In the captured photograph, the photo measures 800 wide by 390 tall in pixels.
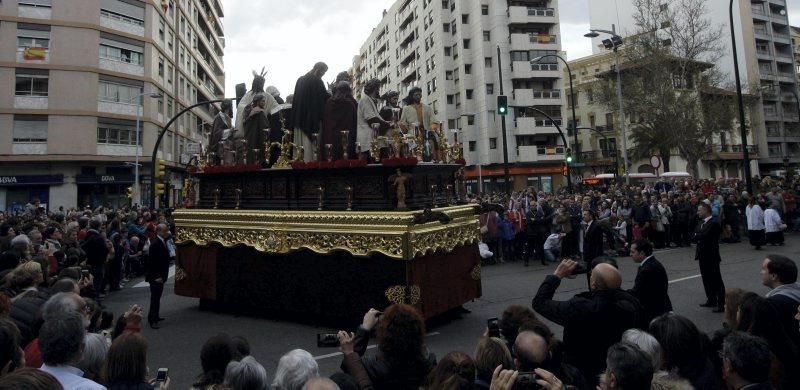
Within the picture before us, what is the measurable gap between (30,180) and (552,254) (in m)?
32.7

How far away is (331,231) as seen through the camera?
754 centimetres

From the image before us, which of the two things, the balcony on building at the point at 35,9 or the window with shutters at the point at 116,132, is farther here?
the window with shutters at the point at 116,132

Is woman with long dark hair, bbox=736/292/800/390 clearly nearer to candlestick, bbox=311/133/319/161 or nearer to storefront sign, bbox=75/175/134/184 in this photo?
candlestick, bbox=311/133/319/161

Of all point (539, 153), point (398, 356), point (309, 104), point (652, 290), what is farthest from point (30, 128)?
point (539, 153)

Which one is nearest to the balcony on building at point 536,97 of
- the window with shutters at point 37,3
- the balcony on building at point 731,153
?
the balcony on building at point 731,153

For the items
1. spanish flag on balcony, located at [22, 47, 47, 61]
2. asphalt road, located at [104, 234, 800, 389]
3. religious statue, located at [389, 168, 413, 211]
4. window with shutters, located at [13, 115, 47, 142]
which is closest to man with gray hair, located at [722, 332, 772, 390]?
asphalt road, located at [104, 234, 800, 389]

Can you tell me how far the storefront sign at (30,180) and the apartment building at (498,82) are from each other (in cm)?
3265

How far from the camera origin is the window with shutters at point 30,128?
97.8ft

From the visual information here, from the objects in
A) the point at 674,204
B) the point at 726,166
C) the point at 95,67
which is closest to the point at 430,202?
the point at 674,204

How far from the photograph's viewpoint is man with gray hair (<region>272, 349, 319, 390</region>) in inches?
113

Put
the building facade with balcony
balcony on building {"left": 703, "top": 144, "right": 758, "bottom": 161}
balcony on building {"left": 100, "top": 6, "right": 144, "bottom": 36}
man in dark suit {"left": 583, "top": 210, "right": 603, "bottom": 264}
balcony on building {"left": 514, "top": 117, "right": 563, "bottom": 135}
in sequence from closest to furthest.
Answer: man in dark suit {"left": 583, "top": 210, "right": 603, "bottom": 264}
balcony on building {"left": 100, "top": 6, "right": 144, "bottom": 36}
balcony on building {"left": 514, "top": 117, "right": 563, "bottom": 135}
the building facade with balcony
balcony on building {"left": 703, "top": 144, "right": 758, "bottom": 161}

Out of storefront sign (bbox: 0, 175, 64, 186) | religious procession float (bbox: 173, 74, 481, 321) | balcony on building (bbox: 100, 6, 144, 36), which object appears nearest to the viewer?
religious procession float (bbox: 173, 74, 481, 321)

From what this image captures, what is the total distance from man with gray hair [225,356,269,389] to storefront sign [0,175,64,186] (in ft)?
115

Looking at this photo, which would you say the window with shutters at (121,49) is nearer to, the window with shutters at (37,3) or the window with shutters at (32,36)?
the window with shutters at (32,36)
